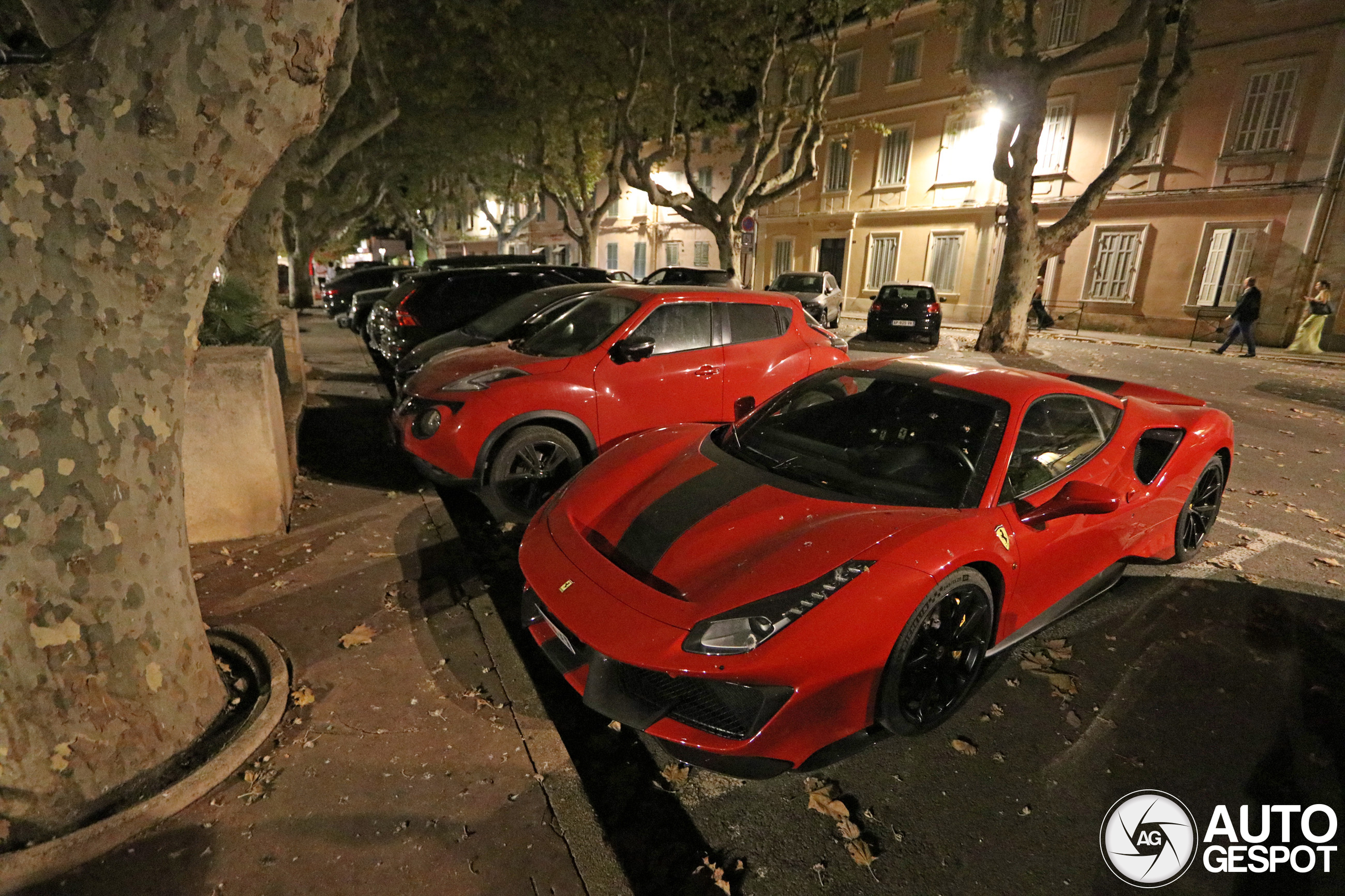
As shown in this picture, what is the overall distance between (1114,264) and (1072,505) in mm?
20898

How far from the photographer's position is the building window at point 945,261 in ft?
75.6

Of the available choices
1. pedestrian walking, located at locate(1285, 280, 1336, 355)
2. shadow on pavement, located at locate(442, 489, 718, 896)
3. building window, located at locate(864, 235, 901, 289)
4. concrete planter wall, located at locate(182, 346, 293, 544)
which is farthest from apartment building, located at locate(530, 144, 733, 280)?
shadow on pavement, located at locate(442, 489, 718, 896)

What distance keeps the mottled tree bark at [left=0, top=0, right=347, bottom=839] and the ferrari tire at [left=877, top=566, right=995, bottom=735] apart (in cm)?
270

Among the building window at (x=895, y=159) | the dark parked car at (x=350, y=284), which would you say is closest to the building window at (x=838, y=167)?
the building window at (x=895, y=159)

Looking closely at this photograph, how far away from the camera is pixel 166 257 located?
7.05ft

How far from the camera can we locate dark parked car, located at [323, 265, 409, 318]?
18344 millimetres

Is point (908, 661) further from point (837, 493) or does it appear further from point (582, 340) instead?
point (582, 340)

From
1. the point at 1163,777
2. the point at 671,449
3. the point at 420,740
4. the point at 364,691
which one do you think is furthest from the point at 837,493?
the point at 364,691

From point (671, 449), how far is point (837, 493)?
1014 millimetres

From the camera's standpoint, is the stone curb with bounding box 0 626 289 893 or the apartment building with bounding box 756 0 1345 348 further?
the apartment building with bounding box 756 0 1345 348

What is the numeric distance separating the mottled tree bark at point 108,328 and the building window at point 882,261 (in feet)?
82.9

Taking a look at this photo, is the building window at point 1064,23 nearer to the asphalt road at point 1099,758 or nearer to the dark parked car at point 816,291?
the dark parked car at point 816,291

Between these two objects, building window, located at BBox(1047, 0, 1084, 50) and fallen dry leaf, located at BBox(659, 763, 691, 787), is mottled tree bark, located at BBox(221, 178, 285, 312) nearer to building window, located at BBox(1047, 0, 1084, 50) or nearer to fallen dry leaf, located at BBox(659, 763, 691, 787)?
fallen dry leaf, located at BBox(659, 763, 691, 787)

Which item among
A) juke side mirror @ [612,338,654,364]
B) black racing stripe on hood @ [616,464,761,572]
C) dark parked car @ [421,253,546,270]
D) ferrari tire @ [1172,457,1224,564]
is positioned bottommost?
ferrari tire @ [1172,457,1224,564]
